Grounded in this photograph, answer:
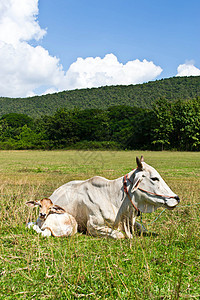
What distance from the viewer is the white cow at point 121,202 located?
15.9ft

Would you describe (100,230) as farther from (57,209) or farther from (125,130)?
(125,130)

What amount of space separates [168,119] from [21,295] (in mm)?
63159

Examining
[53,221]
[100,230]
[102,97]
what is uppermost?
[102,97]

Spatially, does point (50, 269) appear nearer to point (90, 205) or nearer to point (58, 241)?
point (58, 241)

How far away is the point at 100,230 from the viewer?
4891 mm

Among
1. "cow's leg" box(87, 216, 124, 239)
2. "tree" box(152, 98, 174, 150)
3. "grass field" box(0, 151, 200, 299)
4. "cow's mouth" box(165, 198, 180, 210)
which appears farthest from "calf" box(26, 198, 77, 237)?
"tree" box(152, 98, 174, 150)

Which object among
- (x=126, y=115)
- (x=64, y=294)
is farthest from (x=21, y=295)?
(x=126, y=115)

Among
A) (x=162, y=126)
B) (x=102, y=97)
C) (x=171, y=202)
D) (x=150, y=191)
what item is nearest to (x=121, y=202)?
(x=150, y=191)

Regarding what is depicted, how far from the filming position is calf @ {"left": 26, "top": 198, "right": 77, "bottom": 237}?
4.89m

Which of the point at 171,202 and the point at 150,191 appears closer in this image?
the point at 171,202

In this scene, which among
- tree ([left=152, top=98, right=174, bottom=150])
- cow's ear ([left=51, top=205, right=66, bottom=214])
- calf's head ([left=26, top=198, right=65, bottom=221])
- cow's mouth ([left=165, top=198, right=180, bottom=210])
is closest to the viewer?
cow's mouth ([left=165, top=198, right=180, bottom=210])

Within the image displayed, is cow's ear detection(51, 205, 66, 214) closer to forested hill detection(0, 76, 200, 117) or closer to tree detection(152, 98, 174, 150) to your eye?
tree detection(152, 98, 174, 150)

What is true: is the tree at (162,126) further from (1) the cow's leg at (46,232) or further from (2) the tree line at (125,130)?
(1) the cow's leg at (46,232)

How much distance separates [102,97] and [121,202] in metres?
161
